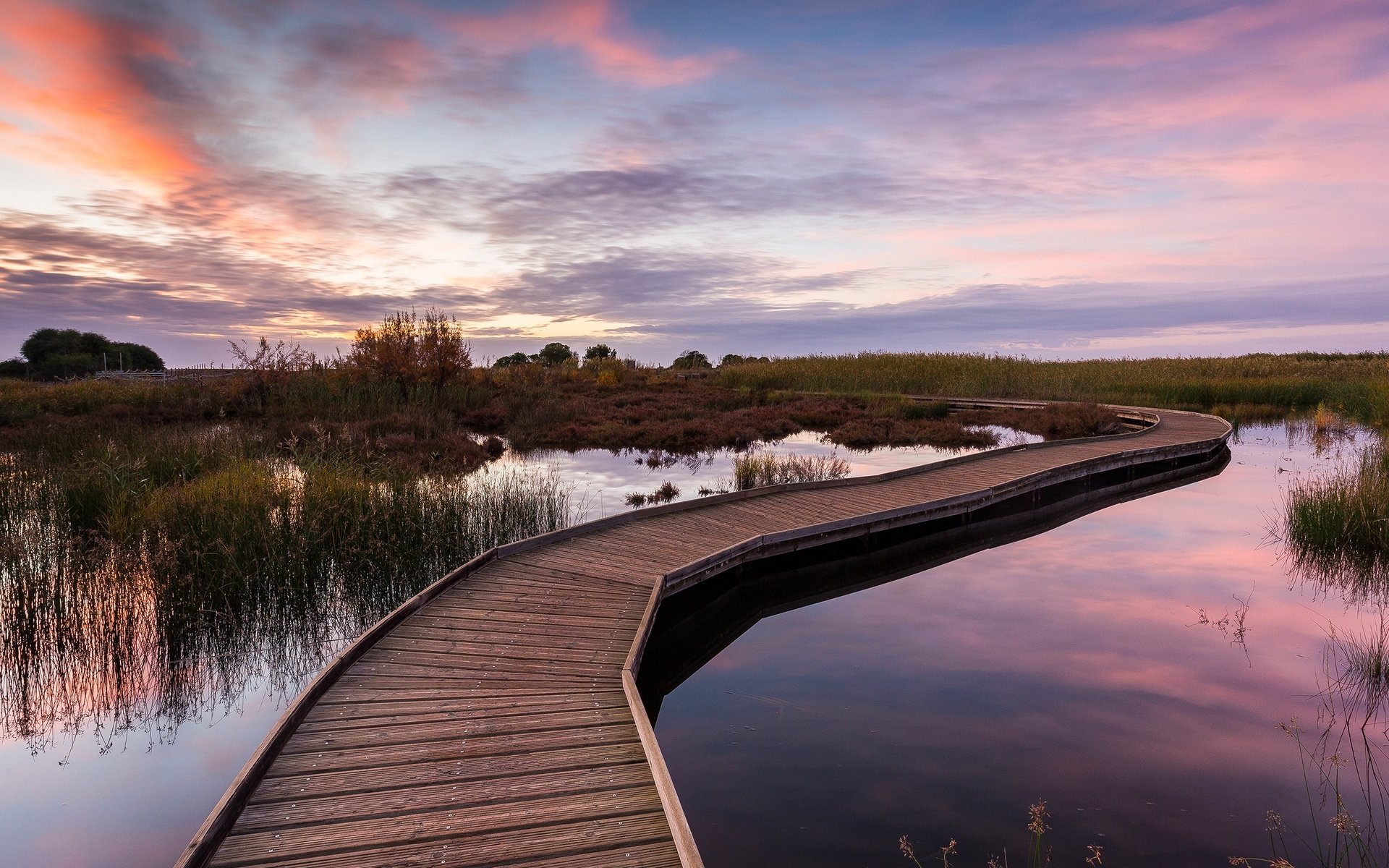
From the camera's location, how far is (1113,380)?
30.1m

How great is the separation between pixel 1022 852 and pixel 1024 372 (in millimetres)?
28879

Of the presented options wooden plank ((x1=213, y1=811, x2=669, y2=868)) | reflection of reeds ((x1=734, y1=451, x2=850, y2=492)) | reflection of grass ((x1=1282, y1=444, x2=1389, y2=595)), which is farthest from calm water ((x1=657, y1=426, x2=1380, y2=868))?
reflection of reeds ((x1=734, y1=451, x2=850, y2=492))

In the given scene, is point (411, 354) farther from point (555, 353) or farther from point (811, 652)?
point (555, 353)

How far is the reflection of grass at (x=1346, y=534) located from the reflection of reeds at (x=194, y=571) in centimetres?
903

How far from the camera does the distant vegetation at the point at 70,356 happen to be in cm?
4159

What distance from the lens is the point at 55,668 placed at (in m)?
5.83

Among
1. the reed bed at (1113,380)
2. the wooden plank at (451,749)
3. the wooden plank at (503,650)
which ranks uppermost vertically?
the reed bed at (1113,380)

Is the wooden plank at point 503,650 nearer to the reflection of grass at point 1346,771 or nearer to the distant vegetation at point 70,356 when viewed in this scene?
the reflection of grass at point 1346,771

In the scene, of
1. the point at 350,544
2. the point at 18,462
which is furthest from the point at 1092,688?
the point at 18,462

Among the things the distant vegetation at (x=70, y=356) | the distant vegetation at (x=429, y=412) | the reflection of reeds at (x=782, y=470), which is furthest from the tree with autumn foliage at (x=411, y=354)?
the distant vegetation at (x=70, y=356)

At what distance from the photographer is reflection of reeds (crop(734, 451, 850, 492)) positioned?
13.0 metres

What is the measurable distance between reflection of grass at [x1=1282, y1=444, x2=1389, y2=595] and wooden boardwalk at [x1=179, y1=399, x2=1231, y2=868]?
6.50 m

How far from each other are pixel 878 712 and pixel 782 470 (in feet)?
25.9

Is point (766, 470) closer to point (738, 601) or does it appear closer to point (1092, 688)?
point (738, 601)
